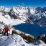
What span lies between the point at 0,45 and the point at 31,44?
254 inches

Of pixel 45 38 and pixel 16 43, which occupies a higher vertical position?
pixel 45 38

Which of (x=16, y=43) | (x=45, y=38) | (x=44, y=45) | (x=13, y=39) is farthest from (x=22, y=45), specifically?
(x=45, y=38)

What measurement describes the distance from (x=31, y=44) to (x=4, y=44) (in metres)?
5.73

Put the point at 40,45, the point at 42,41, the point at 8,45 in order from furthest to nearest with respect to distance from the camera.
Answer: the point at 42,41
the point at 40,45
the point at 8,45

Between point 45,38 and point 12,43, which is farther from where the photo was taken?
point 45,38

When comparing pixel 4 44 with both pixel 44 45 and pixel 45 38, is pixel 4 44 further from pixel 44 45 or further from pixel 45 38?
pixel 45 38

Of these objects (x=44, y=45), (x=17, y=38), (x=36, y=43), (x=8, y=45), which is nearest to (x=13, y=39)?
(x=17, y=38)

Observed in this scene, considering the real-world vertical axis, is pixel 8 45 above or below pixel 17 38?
below

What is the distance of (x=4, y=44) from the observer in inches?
969

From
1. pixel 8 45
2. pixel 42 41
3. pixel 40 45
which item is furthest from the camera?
pixel 42 41

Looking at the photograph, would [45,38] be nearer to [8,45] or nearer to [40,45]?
Result: [40,45]

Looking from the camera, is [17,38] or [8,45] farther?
[17,38]

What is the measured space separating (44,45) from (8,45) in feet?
24.4

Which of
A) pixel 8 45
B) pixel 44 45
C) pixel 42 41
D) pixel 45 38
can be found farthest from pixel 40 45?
pixel 8 45
